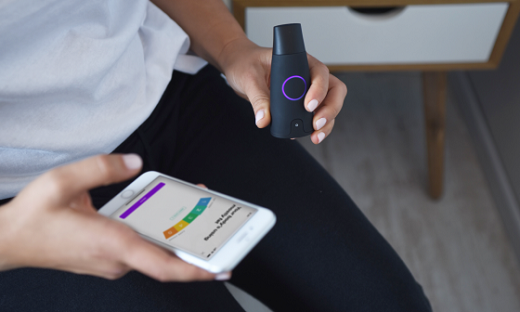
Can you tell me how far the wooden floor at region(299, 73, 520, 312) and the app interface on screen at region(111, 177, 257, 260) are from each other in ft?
2.27

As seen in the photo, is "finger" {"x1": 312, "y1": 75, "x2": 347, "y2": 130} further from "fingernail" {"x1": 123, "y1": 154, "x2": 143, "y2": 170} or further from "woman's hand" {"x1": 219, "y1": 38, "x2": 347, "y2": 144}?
"fingernail" {"x1": 123, "y1": 154, "x2": 143, "y2": 170}

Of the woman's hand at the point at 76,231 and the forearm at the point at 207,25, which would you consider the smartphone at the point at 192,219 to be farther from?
the forearm at the point at 207,25

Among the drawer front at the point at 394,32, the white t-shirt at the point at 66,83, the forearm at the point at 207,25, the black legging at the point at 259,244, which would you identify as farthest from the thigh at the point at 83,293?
the drawer front at the point at 394,32

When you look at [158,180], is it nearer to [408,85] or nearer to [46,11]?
[46,11]

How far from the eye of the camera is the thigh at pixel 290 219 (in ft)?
1.71

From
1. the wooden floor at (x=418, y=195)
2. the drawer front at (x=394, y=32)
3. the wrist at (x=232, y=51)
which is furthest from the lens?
the wooden floor at (x=418, y=195)

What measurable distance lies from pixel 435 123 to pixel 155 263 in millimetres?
889

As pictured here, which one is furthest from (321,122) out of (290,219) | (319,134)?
(290,219)

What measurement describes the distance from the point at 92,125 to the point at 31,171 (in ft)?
0.27

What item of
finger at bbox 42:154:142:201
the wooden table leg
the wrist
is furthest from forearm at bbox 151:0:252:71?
the wooden table leg

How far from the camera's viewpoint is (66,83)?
456mm

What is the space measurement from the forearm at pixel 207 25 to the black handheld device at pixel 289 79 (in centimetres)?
14

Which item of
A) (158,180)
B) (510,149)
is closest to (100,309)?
(158,180)

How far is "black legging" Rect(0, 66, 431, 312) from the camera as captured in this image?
441mm
